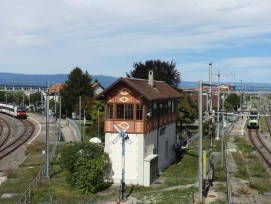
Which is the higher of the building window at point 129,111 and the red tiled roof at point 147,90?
the red tiled roof at point 147,90

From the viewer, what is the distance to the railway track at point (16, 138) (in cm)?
4307

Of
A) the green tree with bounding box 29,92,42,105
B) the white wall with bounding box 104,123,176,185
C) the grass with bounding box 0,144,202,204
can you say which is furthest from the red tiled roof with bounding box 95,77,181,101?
the green tree with bounding box 29,92,42,105

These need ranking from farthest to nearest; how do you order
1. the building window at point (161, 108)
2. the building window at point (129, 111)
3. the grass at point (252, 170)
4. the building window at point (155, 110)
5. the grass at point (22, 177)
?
the building window at point (161, 108) < the building window at point (155, 110) < the building window at point (129, 111) < the grass at point (252, 170) < the grass at point (22, 177)

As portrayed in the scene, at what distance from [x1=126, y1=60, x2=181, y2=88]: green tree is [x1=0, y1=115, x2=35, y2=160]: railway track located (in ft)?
65.3

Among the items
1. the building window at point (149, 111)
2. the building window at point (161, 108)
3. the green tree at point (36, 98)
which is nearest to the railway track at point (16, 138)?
the building window at point (161, 108)

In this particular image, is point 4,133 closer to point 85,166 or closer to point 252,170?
point 85,166

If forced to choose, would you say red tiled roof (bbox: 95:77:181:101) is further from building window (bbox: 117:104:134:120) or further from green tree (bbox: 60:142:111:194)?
green tree (bbox: 60:142:111:194)

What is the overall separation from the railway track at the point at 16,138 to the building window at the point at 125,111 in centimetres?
1567

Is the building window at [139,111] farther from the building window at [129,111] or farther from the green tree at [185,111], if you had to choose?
the green tree at [185,111]

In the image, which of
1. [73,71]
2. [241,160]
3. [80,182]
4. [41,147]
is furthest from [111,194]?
[73,71]

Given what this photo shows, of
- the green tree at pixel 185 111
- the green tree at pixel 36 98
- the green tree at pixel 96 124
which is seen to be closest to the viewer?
the green tree at pixel 96 124

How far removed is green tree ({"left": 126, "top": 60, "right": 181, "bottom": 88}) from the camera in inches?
2741

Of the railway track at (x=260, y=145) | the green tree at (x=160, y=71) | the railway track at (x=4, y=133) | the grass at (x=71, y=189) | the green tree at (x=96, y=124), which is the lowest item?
the grass at (x=71, y=189)

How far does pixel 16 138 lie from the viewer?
52.7 meters
